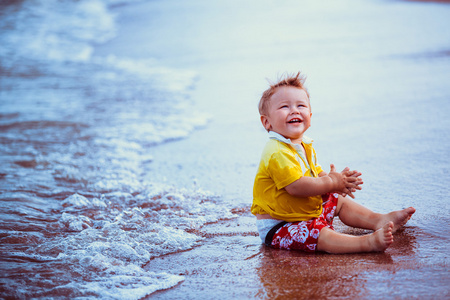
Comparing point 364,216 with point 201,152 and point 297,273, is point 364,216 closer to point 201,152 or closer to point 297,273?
point 297,273

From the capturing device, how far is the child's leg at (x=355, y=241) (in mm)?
2613

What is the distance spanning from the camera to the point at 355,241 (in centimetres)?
269

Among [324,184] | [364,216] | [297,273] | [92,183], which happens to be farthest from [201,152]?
[297,273]

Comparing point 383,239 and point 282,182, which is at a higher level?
point 282,182

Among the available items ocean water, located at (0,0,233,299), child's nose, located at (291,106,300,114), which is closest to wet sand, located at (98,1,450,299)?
ocean water, located at (0,0,233,299)

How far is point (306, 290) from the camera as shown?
2303 mm

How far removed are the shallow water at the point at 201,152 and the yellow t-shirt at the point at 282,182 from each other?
9.4 inches

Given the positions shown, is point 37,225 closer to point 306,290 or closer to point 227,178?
point 227,178

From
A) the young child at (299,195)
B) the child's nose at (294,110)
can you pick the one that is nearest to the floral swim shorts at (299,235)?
the young child at (299,195)

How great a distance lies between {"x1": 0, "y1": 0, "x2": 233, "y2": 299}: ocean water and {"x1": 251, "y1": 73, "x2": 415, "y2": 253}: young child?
0.55 metres

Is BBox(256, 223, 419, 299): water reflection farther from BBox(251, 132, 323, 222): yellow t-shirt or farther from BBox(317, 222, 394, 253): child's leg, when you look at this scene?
BBox(251, 132, 323, 222): yellow t-shirt

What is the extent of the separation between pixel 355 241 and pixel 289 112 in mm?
803

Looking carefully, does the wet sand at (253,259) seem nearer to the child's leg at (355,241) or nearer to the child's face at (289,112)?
the child's leg at (355,241)

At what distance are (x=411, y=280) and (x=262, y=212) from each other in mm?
934
